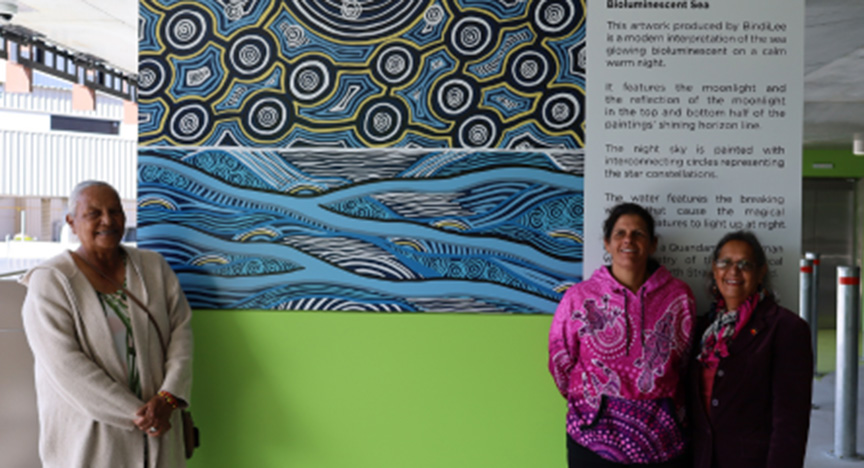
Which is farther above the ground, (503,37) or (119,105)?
(119,105)

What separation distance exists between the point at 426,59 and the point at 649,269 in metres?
1.28

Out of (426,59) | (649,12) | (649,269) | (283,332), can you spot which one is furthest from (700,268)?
(283,332)

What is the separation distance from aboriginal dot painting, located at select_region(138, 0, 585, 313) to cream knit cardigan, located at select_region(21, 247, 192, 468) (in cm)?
56

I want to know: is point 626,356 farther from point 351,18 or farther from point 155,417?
point 351,18

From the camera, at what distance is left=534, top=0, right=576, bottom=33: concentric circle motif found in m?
3.03

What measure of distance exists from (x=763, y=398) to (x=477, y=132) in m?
1.50

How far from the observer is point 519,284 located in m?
3.04

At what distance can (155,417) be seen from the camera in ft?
8.46

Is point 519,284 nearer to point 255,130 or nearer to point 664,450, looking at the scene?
point 664,450

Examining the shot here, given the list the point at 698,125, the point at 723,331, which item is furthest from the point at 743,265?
the point at 698,125

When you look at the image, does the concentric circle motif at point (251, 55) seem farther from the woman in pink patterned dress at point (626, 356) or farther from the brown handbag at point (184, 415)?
the woman in pink patterned dress at point (626, 356)

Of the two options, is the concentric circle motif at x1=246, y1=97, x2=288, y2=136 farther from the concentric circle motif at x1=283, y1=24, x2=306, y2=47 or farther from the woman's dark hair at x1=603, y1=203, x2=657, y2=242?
the woman's dark hair at x1=603, y1=203, x2=657, y2=242

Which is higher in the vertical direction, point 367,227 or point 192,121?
point 192,121

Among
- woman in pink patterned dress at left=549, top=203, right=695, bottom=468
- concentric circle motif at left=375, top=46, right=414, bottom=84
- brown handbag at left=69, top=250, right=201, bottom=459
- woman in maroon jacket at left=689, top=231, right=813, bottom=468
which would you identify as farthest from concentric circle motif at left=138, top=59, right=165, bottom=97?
woman in maroon jacket at left=689, top=231, right=813, bottom=468
